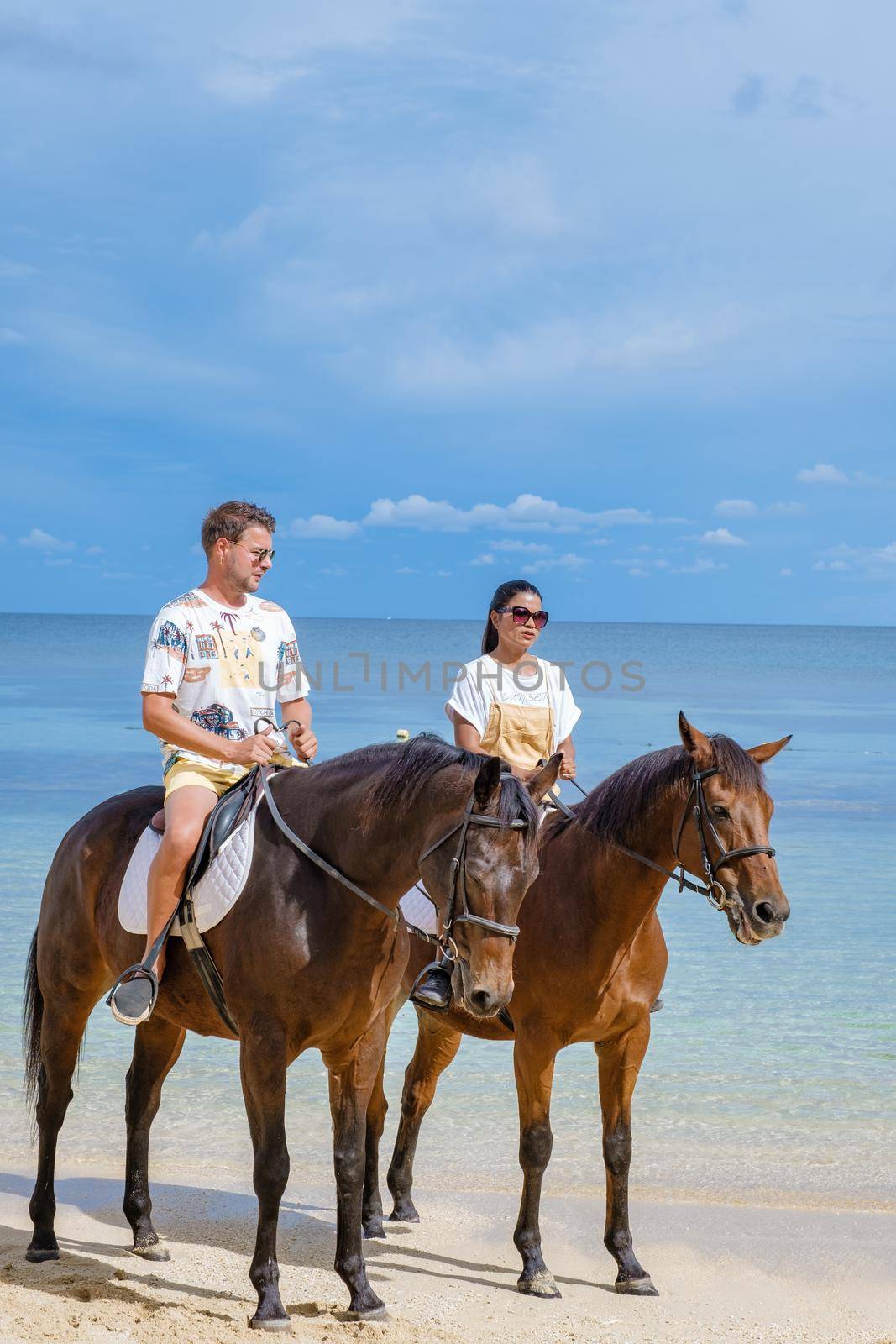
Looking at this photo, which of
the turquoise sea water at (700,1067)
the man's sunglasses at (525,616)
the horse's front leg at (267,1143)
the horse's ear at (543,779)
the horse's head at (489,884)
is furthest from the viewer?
the turquoise sea water at (700,1067)

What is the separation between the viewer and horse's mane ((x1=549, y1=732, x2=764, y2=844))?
399cm

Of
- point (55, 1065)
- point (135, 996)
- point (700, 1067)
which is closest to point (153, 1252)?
point (55, 1065)

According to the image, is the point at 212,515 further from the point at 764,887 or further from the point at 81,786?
the point at 81,786

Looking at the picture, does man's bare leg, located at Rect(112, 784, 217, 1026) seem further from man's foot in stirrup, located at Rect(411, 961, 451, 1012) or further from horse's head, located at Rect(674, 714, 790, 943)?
horse's head, located at Rect(674, 714, 790, 943)

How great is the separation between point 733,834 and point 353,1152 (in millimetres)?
1540

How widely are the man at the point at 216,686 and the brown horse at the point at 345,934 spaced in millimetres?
223

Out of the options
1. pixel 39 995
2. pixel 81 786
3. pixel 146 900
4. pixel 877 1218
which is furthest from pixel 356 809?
pixel 81 786

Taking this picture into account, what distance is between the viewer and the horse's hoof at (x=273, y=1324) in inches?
147

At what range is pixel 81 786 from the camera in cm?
1856

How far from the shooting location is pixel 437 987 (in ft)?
11.5

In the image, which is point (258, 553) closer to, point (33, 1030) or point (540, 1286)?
point (33, 1030)

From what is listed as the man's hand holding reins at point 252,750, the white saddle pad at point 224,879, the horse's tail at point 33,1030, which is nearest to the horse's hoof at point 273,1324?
the white saddle pad at point 224,879

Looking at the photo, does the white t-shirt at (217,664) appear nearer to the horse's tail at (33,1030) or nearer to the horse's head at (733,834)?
the horse's tail at (33,1030)

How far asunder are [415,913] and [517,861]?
1445 millimetres
